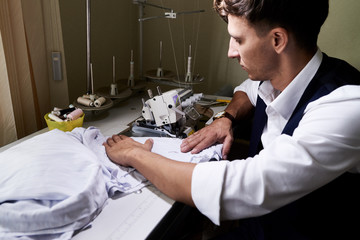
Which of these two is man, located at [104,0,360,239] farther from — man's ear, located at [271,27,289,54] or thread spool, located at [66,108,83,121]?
thread spool, located at [66,108,83,121]

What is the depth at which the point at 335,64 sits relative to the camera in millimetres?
863

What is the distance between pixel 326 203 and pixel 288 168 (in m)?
0.28

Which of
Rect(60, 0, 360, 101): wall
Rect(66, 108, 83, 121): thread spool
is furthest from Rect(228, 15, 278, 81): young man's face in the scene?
Rect(60, 0, 360, 101): wall

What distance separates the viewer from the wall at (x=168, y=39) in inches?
64.7

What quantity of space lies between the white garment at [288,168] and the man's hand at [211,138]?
0.36m

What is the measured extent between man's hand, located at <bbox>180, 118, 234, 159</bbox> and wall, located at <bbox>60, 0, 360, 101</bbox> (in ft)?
3.24

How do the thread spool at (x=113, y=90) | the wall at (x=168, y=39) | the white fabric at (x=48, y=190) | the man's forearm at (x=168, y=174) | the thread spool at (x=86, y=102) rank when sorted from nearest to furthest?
the white fabric at (x=48, y=190), the man's forearm at (x=168, y=174), the thread spool at (x=86, y=102), the thread spool at (x=113, y=90), the wall at (x=168, y=39)

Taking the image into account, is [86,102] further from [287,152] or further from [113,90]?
[287,152]

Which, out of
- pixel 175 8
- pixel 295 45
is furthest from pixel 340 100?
pixel 175 8

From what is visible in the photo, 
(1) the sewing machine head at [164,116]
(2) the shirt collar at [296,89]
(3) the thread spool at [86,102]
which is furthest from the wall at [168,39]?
(2) the shirt collar at [296,89]

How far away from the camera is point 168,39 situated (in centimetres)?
240

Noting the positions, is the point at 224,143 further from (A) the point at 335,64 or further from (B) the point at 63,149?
(B) the point at 63,149

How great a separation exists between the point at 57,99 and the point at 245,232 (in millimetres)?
1120

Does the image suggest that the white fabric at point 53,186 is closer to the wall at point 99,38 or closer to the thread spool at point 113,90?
the thread spool at point 113,90
